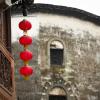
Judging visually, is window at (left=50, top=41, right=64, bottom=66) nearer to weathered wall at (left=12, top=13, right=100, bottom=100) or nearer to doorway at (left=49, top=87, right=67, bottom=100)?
weathered wall at (left=12, top=13, right=100, bottom=100)

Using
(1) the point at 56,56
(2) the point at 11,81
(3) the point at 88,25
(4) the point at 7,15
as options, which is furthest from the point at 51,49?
(2) the point at 11,81

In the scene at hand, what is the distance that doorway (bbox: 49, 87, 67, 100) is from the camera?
98.3ft

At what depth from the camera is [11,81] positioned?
Answer: 18625mm

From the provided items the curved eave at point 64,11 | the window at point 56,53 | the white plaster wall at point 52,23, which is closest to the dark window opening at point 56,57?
the window at point 56,53

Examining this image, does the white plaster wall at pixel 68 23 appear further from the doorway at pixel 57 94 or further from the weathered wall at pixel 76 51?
the doorway at pixel 57 94

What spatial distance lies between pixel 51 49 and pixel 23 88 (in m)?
2.46

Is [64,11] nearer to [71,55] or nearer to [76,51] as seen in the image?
[76,51]

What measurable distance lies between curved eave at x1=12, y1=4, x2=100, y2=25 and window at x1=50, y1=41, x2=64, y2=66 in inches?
58.8

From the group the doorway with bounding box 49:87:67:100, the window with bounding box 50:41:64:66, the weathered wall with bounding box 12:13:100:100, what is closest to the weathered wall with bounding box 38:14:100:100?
the weathered wall with bounding box 12:13:100:100

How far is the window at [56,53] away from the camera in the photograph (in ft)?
99.5

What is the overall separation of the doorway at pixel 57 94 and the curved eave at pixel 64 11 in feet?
11.9

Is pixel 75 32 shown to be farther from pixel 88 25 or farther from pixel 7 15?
pixel 7 15

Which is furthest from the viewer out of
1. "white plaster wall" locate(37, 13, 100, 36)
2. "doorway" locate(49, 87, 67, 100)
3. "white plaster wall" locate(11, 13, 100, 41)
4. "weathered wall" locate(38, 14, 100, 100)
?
"white plaster wall" locate(37, 13, 100, 36)

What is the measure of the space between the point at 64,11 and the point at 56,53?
205 centimetres
